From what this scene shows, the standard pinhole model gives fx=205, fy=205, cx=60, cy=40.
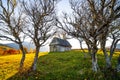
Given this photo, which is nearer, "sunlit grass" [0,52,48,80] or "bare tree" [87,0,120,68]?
"bare tree" [87,0,120,68]

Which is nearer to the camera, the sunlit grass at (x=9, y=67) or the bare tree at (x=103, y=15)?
the bare tree at (x=103, y=15)

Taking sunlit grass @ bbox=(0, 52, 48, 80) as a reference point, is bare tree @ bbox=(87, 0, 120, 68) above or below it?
above

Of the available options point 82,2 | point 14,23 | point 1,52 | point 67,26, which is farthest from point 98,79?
point 1,52

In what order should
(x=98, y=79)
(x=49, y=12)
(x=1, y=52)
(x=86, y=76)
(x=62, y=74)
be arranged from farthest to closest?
(x=1, y=52) → (x=49, y=12) → (x=62, y=74) → (x=86, y=76) → (x=98, y=79)

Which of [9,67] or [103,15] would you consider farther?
[9,67]

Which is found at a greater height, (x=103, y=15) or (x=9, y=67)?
(x=103, y=15)

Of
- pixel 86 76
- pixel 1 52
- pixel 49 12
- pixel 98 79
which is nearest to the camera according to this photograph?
pixel 98 79

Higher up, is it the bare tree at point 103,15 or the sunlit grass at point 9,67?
the bare tree at point 103,15

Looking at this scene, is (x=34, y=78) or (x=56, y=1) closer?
(x=34, y=78)

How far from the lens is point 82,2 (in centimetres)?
3172

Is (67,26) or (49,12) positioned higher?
(49,12)

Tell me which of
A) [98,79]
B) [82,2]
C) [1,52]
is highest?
[82,2]

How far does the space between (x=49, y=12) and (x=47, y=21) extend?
165cm

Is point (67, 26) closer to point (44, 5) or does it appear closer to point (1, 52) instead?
point (44, 5)
